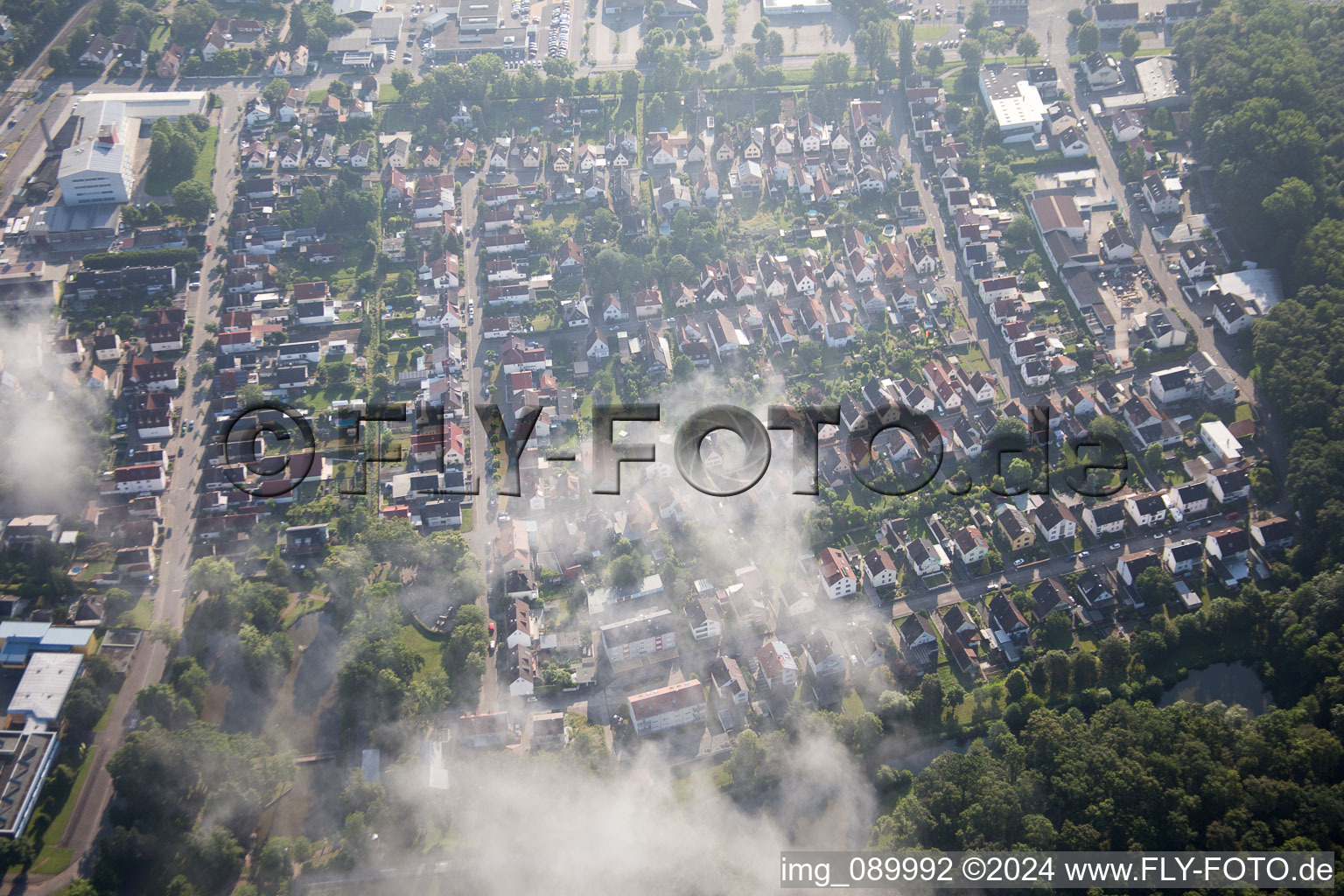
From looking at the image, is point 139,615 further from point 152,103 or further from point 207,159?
point 152,103

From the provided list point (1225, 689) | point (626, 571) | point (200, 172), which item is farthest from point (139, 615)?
point (1225, 689)

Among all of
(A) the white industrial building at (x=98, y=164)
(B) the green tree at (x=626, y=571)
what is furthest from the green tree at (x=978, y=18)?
(A) the white industrial building at (x=98, y=164)

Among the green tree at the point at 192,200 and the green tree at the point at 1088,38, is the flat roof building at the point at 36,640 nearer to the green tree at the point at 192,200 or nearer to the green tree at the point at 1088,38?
the green tree at the point at 192,200

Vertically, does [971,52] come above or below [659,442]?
above

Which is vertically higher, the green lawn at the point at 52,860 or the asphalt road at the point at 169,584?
the asphalt road at the point at 169,584

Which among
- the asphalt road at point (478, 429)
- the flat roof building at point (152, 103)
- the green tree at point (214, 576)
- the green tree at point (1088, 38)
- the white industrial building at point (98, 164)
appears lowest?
the green tree at point (214, 576)

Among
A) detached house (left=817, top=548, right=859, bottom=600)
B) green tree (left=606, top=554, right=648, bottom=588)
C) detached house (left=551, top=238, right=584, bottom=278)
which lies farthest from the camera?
detached house (left=551, top=238, right=584, bottom=278)

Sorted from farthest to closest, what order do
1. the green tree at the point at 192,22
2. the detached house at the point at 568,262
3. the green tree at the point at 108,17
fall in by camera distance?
the green tree at the point at 192,22, the green tree at the point at 108,17, the detached house at the point at 568,262

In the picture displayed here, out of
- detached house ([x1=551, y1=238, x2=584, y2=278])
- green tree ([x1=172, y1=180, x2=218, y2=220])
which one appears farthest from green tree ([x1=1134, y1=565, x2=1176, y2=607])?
green tree ([x1=172, y1=180, x2=218, y2=220])

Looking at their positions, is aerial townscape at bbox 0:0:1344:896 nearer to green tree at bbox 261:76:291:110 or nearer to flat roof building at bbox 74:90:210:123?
green tree at bbox 261:76:291:110

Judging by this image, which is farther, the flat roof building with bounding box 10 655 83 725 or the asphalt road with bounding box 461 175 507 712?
the asphalt road with bounding box 461 175 507 712
